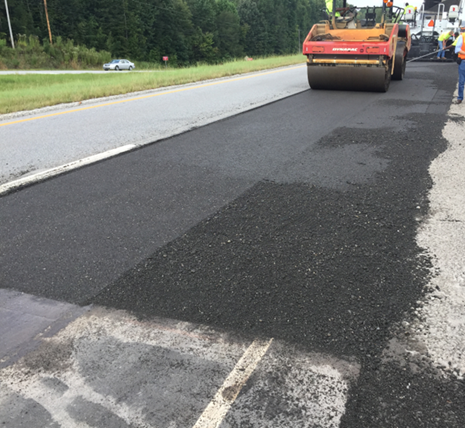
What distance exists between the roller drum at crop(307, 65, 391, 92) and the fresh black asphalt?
17.7 feet

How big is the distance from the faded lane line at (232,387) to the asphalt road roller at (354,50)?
10285 mm

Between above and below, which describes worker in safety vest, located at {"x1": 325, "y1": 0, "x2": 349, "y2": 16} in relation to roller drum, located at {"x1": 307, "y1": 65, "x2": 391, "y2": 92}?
above

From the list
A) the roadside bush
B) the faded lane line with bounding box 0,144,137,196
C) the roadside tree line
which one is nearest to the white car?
the roadside bush

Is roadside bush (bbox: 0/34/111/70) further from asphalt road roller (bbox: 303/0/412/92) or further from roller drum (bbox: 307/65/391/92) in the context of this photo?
roller drum (bbox: 307/65/391/92)

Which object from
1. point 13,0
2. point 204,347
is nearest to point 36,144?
point 204,347

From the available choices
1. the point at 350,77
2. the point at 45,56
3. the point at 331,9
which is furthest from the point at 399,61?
the point at 45,56

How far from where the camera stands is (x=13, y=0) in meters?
54.3

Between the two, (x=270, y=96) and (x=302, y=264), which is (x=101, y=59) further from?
(x=302, y=264)

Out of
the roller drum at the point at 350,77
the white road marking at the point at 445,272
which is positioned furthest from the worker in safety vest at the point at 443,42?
the white road marking at the point at 445,272

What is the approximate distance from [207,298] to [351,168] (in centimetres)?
339

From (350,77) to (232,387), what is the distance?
11.1 meters

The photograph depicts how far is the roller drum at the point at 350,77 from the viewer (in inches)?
456

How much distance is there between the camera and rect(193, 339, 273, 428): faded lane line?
2033 millimetres

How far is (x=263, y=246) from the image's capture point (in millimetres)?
3678
